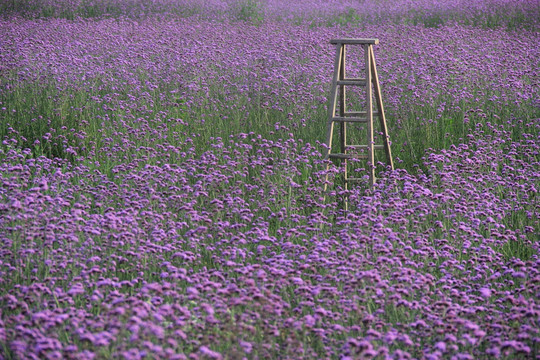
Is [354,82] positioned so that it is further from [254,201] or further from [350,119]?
[254,201]

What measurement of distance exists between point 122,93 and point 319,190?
440 centimetres

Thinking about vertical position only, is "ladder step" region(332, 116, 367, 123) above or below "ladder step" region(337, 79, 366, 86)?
below

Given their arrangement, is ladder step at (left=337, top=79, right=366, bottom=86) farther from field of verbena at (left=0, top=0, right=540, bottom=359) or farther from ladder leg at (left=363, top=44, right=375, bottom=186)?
field of verbena at (left=0, top=0, right=540, bottom=359)

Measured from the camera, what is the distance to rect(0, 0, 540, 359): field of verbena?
3.09 m

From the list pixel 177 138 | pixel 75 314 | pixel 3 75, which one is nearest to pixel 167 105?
pixel 177 138

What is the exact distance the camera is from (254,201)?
17.2 feet

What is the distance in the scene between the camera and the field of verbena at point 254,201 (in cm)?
309

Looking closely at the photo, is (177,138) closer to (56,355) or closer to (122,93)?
(122,93)

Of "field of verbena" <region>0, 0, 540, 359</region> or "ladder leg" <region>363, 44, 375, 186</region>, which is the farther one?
"ladder leg" <region>363, 44, 375, 186</region>

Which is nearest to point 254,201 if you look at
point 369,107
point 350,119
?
point 350,119

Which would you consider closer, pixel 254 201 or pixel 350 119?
pixel 254 201

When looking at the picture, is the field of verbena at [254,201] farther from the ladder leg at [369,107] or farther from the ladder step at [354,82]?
the ladder step at [354,82]

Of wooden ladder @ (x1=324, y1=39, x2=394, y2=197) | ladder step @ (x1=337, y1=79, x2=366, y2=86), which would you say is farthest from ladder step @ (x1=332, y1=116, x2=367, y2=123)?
ladder step @ (x1=337, y1=79, x2=366, y2=86)

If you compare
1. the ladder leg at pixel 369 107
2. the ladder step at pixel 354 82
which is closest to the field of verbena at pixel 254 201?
the ladder leg at pixel 369 107
